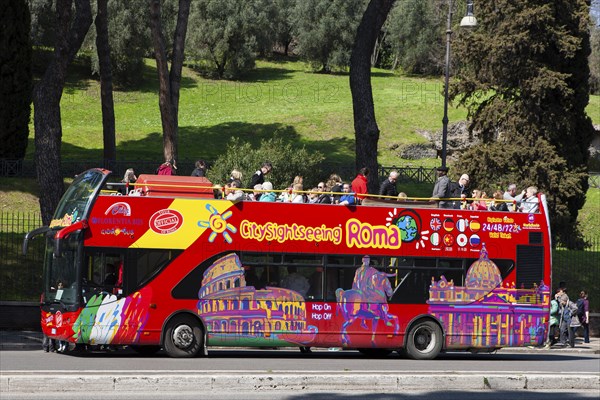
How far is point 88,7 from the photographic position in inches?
968

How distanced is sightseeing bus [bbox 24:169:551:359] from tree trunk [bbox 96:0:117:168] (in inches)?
824

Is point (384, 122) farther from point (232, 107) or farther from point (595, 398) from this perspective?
point (595, 398)

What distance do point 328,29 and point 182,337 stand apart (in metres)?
73.1

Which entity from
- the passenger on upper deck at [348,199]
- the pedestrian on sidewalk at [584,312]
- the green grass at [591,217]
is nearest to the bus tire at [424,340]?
the passenger on upper deck at [348,199]

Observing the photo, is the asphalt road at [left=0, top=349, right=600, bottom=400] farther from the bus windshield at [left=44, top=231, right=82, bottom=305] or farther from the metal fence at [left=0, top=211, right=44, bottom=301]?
the metal fence at [left=0, top=211, right=44, bottom=301]

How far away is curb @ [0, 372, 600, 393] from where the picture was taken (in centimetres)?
1202

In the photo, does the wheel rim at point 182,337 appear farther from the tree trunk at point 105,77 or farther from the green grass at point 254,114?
the green grass at point 254,114

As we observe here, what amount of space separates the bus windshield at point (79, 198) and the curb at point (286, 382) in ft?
19.5

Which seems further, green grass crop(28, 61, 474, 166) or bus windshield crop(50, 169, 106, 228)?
green grass crop(28, 61, 474, 166)

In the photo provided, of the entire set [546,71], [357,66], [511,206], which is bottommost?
[511,206]

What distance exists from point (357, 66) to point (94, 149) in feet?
112

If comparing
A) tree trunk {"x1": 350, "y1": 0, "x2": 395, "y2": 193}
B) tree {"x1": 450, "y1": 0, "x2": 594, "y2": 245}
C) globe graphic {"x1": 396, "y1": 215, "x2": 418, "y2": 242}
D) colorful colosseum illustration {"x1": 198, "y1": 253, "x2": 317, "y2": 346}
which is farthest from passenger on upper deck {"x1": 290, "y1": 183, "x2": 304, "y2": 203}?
tree {"x1": 450, "y1": 0, "x2": 594, "y2": 245}

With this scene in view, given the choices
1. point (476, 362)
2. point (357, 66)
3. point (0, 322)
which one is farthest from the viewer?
Answer: point (357, 66)

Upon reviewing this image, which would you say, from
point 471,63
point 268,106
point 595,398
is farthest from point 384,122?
point 595,398
